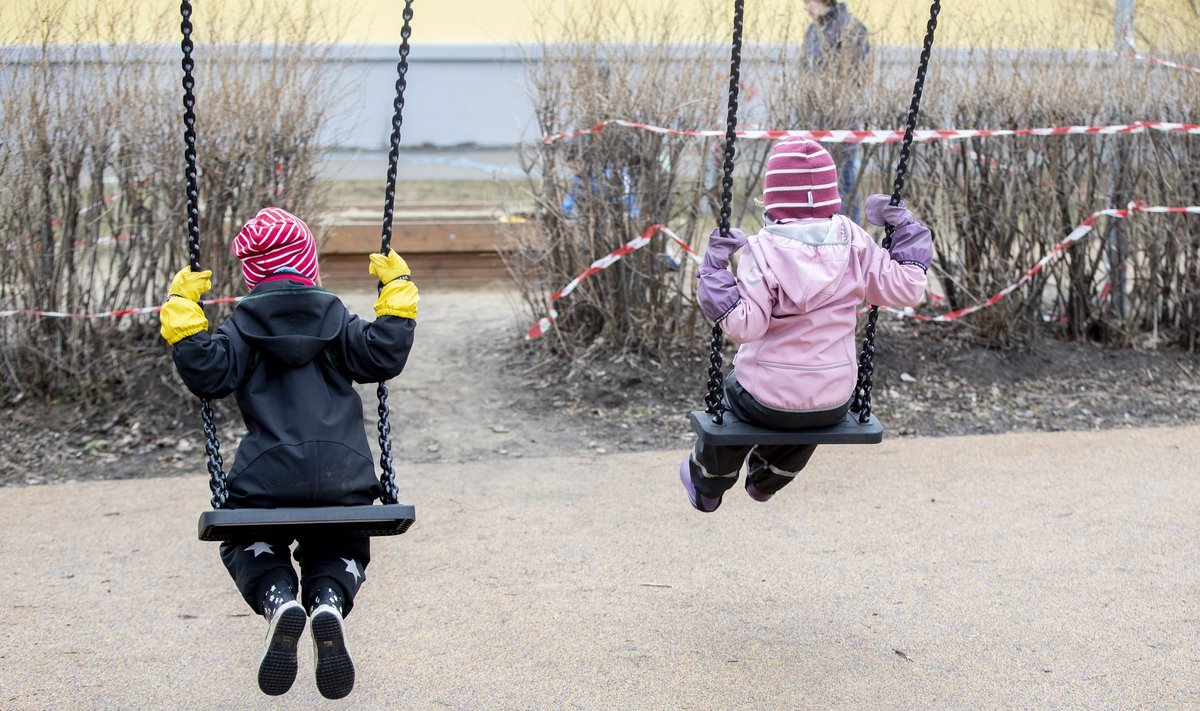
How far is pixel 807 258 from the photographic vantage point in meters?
3.72

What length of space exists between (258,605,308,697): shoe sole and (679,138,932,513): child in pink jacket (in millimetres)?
1515

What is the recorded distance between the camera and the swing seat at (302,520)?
304 cm

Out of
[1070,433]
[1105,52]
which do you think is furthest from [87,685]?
[1105,52]

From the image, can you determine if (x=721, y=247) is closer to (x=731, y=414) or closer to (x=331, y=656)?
(x=731, y=414)

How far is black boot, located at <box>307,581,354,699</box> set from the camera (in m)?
3.09

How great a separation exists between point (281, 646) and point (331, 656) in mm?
134

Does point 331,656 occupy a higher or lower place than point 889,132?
lower

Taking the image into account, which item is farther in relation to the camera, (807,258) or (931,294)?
(931,294)

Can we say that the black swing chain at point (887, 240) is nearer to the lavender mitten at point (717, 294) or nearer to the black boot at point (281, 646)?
the lavender mitten at point (717, 294)

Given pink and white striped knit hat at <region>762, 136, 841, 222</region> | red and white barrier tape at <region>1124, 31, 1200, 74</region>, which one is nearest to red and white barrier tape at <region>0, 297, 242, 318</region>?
pink and white striped knit hat at <region>762, 136, 841, 222</region>

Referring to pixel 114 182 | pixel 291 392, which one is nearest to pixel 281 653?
pixel 291 392

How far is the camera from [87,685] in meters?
3.81

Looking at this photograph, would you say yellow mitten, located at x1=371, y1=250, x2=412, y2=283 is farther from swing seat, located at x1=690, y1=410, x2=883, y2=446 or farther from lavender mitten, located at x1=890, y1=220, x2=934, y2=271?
lavender mitten, located at x1=890, y1=220, x2=934, y2=271

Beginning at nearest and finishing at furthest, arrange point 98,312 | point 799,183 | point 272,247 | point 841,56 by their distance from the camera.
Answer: point 272,247 < point 799,183 < point 98,312 < point 841,56
